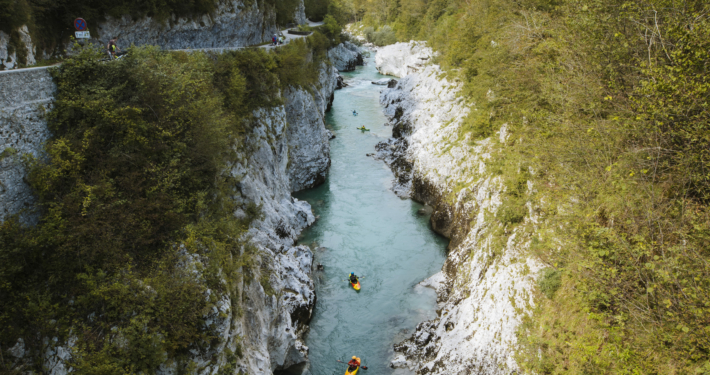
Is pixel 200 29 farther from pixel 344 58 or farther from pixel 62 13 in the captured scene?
pixel 344 58

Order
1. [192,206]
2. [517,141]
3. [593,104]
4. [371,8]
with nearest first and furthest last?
[593,104] < [192,206] < [517,141] < [371,8]

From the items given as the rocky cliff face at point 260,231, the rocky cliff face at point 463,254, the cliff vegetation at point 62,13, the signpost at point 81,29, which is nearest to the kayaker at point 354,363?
the rocky cliff face at point 463,254

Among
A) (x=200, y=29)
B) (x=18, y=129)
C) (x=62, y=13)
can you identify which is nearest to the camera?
(x=18, y=129)

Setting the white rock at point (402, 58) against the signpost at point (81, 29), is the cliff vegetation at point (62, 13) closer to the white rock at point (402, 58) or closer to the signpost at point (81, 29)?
the signpost at point (81, 29)

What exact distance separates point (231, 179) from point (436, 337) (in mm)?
10982

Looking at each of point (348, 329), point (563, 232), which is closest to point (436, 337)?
point (348, 329)

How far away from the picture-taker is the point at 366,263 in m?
21.0

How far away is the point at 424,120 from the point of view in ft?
107

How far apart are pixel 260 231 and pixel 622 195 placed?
14.4m

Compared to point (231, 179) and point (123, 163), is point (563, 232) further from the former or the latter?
point (123, 163)

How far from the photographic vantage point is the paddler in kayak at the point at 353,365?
1448cm

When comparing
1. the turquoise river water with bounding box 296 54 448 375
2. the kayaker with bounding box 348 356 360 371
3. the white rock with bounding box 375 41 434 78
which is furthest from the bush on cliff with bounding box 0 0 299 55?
the white rock with bounding box 375 41 434 78

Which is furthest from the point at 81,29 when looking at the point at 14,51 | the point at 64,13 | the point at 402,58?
the point at 402,58

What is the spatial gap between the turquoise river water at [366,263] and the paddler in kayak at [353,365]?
49 centimetres
